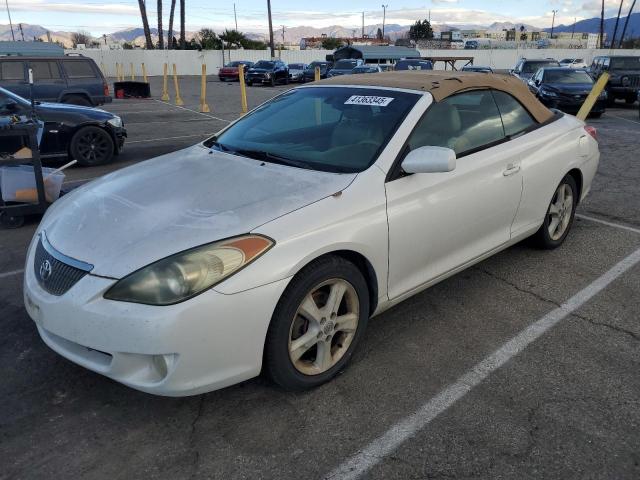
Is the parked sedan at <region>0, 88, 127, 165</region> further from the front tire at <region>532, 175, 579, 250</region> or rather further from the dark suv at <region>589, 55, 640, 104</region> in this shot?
the dark suv at <region>589, 55, 640, 104</region>

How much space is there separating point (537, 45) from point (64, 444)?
69383 mm

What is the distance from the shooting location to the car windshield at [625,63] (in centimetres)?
1895

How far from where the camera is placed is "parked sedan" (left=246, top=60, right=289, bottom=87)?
30531 mm

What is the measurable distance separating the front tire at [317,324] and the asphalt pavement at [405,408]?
0.44 feet

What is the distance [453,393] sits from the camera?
9.29ft

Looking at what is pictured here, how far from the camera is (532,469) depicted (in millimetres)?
2309

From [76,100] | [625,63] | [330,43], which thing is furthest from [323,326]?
[330,43]

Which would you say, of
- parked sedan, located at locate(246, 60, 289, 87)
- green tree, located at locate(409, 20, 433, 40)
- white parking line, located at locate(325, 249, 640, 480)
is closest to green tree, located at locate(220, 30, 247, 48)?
parked sedan, located at locate(246, 60, 289, 87)

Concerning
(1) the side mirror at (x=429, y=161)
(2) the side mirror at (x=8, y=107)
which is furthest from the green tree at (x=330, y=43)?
(1) the side mirror at (x=429, y=161)

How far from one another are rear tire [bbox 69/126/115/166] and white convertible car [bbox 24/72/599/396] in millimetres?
5140

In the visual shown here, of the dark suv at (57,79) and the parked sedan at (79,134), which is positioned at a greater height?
the dark suv at (57,79)

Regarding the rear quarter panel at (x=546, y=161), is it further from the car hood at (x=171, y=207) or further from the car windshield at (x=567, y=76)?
the car windshield at (x=567, y=76)

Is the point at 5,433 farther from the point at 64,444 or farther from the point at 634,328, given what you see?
the point at 634,328

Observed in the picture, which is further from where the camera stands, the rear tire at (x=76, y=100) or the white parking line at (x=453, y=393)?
the rear tire at (x=76, y=100)
